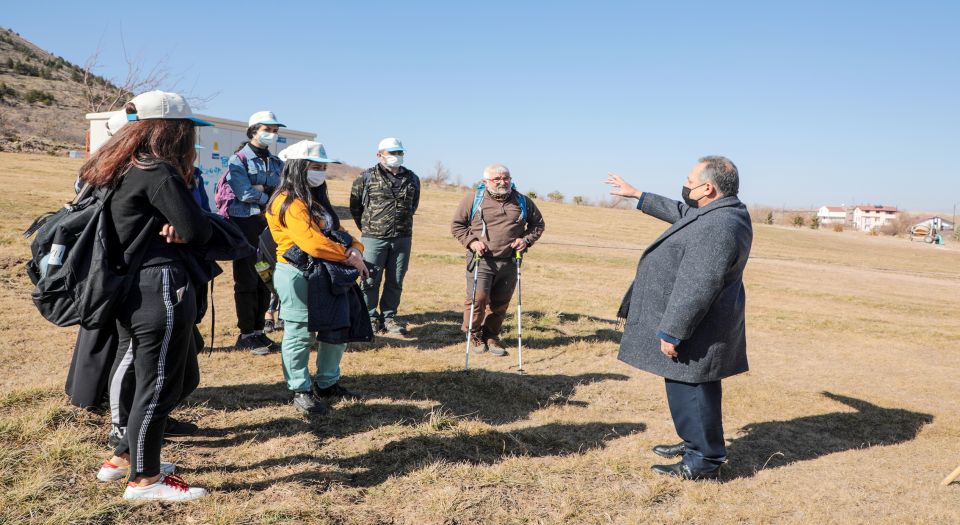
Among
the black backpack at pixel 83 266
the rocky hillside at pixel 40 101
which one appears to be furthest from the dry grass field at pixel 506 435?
the rocky hillside at pixel 40 101

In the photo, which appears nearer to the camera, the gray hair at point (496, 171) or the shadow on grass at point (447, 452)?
the shadow on grass at point (447, 452)

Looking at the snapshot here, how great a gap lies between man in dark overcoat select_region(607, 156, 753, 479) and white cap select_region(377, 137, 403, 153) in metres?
A: 3.73

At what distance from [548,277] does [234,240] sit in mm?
10635

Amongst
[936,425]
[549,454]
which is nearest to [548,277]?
[936,425]

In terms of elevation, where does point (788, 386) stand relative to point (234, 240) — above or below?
below

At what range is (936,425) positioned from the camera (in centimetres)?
551

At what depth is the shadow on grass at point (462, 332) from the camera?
7090 mm

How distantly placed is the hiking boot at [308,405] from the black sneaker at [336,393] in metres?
0.25

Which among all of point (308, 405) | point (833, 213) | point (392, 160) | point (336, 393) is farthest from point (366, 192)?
point (833, 213)

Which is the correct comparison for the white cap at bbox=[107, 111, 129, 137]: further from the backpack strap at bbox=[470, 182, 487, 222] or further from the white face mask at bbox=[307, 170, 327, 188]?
the backpack strap at bbox=[470, 182, 487, 222]

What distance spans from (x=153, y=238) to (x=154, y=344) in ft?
1.56

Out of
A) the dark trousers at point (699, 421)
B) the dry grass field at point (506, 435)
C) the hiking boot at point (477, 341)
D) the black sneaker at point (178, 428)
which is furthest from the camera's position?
the hiking boot at point (477, 341)

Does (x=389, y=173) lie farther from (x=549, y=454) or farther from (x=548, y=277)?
(x=548, y=277)

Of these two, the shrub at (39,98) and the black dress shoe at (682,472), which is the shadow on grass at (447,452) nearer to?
the black dress shoe at (682,472)
